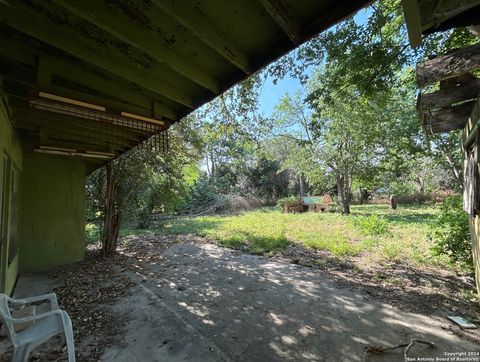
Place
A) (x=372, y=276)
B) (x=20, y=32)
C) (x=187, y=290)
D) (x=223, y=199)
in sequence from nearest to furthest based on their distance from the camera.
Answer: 1. (x=20, y=32)
2. (x=187, y=290)
3. (x=372, y=276)
4. (x=223, y=199)

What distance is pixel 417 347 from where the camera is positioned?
85.0 inches

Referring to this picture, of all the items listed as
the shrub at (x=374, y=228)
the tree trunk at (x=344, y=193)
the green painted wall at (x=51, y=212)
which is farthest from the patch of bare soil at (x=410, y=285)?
the tree trunk at (x=344, y=193)

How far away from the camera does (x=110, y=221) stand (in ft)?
18.7

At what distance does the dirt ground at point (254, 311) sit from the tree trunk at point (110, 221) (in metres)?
0.83

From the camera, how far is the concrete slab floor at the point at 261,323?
216 cm

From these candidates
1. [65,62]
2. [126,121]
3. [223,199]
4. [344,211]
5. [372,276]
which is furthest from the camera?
[223,199]

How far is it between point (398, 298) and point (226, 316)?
2183 millimetres

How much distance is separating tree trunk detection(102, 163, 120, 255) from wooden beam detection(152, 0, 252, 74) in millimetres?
4884

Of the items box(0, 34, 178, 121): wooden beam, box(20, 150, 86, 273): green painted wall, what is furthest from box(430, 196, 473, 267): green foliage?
box(20, 150, 86, 273): green painted wall

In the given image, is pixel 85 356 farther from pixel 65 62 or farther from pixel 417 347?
pixel 417 347

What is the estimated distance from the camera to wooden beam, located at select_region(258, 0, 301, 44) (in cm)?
133

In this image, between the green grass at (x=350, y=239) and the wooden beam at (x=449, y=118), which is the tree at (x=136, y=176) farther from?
the wooden beam at (x=449, y=118)

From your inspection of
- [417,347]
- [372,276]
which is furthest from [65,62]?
[372,276]

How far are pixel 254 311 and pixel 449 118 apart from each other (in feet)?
9.40
